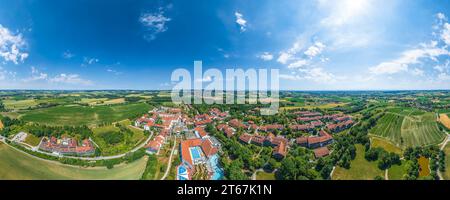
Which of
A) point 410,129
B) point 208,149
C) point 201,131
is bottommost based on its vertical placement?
point 208,149

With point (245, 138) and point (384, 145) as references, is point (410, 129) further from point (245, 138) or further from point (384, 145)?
point (245, 138)

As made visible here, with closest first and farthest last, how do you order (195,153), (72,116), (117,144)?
(195,153) → (117,144) → (72,116)

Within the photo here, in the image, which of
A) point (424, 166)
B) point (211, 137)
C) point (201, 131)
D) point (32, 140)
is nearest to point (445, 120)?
point (424, 166)

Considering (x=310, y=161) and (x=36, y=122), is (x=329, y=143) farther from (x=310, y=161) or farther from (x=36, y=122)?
(x=36, y=122)

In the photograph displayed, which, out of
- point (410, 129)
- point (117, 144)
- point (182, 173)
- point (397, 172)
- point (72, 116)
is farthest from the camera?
point (72, 116)

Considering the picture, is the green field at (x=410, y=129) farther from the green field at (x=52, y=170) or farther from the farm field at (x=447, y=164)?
the green field at (x=52, y=170)

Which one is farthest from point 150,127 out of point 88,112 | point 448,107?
point 448,107

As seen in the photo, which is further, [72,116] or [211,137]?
[72,116]
